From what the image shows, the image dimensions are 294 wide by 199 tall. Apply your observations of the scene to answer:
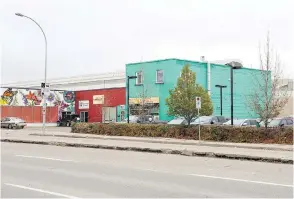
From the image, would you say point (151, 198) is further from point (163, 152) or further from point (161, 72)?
point (161, 72)

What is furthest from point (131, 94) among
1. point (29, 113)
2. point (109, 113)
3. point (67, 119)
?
point (29, 113)

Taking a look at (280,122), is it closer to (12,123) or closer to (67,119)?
(12,123)

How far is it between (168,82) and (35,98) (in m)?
21.3

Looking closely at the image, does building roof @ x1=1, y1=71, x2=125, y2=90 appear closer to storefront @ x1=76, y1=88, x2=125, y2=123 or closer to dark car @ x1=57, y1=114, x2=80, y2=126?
storefront @ x1=76, y1=88, x2=125, y2=123

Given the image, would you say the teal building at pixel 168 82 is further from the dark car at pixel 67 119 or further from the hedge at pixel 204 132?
the dark car at pixel 67 119

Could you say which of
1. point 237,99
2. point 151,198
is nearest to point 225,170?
point 151,198

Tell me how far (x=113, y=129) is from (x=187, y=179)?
21042mm

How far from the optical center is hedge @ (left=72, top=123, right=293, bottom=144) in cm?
2322

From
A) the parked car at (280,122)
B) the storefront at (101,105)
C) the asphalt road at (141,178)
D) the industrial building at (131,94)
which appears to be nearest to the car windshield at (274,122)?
the parked car at (280,122)

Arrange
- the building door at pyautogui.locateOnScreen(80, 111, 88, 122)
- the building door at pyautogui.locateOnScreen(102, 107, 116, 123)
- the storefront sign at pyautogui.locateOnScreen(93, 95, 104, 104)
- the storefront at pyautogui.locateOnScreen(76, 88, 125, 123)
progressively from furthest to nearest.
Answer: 1. the building door at pyautogui.locateOnScreen(80, 111, 88, 122)
2. the storefront sign at pyautogui.locateOnScreen(93, 95, 104, 104)
3. the building door at pyautogui.locateOnScreen(102, 107, 116, 123)
4. the storefront at pyautogui.locateOnScreen(76, 88, 125, 123)

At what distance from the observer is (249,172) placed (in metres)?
12.5

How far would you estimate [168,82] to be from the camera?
47.4 meters

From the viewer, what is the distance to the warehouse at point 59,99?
5725 cm

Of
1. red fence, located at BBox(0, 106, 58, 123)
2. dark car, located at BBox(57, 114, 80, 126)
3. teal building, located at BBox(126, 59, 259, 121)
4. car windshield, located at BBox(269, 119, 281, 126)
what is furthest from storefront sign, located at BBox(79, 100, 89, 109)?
car windshield, located at BBox(269, 119, 281, 126)
